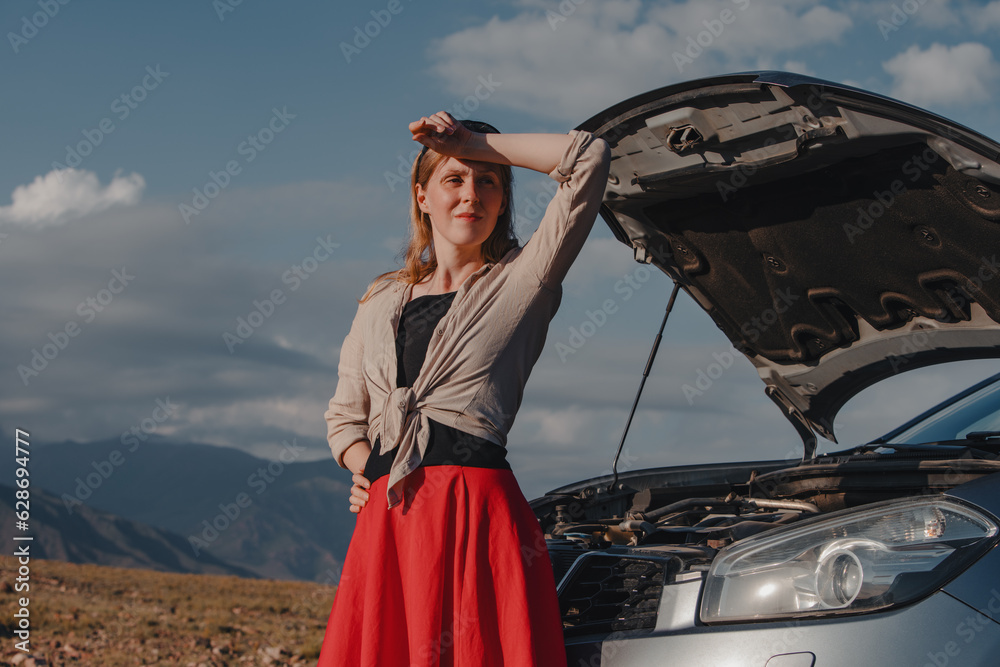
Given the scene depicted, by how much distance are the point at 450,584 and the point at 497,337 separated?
0.55 metres

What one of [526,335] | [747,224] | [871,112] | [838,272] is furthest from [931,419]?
[526,335]

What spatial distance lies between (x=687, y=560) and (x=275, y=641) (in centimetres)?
695

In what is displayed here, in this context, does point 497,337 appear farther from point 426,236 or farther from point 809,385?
point 809,385

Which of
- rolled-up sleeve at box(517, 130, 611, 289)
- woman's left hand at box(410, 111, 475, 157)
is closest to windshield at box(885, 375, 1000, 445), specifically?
rolled-up sleeve at box(517, 130, 611, 289)

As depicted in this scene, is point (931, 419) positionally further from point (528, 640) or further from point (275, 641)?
point (275, 641)

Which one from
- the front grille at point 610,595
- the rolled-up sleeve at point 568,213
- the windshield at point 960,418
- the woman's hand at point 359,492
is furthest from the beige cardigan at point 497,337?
the windshield at point 960,418

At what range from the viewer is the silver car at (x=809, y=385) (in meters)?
1.74

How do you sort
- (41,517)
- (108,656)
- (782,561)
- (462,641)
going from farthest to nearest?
(41,517)
(108,656)
(782,561)
(462,641)

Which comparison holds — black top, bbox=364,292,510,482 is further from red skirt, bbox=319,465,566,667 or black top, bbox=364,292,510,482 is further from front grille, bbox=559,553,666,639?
front grille, bbox=559,553,666,639

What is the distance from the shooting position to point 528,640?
1.75 m

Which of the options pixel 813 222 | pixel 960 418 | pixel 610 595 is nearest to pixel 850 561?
pixel 610 595

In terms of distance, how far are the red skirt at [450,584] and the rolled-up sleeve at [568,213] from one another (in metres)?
0.49

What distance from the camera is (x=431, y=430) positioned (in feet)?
6.18

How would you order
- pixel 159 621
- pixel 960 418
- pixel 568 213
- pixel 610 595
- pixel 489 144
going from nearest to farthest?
pixel 568 213 → pixel 489 144 → pixel 610 595 → pixel 960 418 → pixel 159 621
